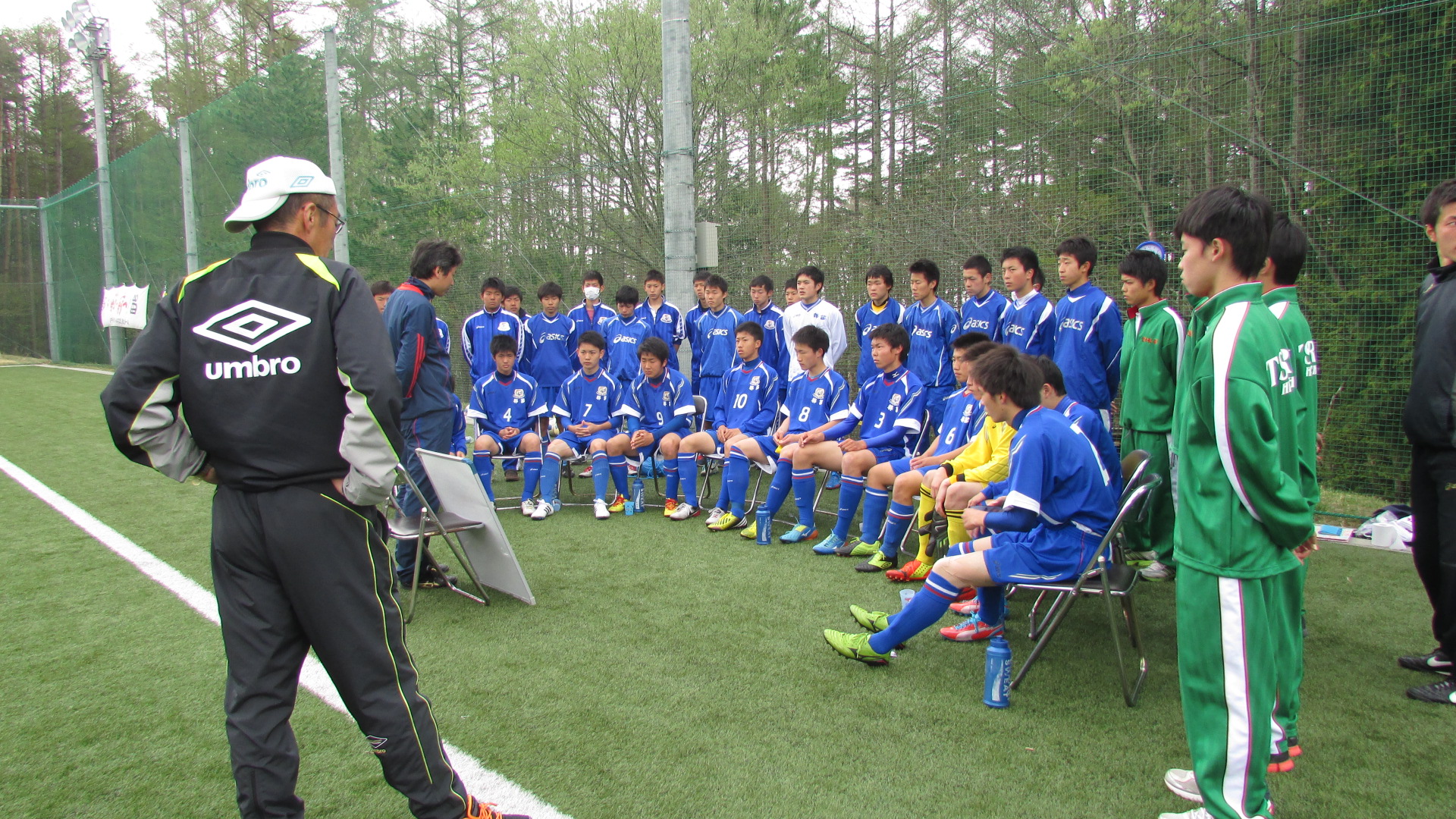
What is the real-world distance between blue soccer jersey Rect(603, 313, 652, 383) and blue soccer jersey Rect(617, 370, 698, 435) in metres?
0.85

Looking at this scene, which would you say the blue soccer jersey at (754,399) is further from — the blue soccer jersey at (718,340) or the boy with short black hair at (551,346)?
the boy with short black hair at (551,346)

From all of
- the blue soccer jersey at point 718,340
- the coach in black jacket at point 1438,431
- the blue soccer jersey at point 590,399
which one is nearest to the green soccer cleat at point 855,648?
the coach in black jacket at point 1438,431

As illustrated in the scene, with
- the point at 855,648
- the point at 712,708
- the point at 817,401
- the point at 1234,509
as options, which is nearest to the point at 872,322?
the point at 817,401

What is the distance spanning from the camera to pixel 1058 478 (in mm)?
3102

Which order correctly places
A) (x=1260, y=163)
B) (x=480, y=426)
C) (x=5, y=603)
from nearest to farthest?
1. (x=5, y=603)
2. (x=1260, y=163)
3. (x=480, y=426)

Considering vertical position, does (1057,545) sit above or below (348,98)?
below

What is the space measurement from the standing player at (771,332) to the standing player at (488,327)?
7.16ft

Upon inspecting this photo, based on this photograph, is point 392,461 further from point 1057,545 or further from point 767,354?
point 767,354

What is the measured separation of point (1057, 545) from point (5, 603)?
202 inches

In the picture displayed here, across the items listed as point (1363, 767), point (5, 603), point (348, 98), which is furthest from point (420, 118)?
point (1363, 767)

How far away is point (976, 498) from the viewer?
3.66 m

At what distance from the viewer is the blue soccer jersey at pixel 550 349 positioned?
7812mm

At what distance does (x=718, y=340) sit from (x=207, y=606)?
4338 millimetres

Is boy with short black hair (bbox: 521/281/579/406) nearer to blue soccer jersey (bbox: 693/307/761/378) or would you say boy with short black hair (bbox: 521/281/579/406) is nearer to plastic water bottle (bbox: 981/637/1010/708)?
blue soccer jersey (bbox: 693/307/761/378)
